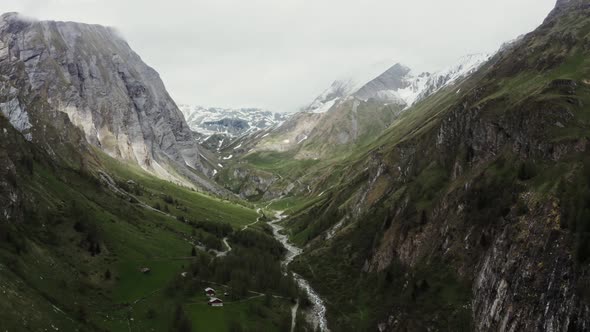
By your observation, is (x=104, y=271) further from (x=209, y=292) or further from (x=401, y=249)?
(x=401, y=249)

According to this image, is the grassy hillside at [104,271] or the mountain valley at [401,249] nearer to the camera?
the mountain valley at [401,249]

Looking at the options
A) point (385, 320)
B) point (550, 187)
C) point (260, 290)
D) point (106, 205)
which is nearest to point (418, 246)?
point (385, 320)

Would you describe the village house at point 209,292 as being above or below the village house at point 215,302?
above

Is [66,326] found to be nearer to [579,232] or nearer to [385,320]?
[385,320]

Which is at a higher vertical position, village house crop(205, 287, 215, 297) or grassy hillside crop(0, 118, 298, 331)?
grassy hillside crop(0, 118, 298, 331)

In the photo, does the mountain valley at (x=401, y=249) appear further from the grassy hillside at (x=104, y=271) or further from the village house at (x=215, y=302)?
the grassy hillside at (x=104, y=271)

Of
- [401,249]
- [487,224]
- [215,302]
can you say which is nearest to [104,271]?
[215,302]

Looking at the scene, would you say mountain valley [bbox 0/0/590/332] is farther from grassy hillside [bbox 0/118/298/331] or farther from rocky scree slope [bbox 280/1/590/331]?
grassy hillside [bbox 0/118/298/331]

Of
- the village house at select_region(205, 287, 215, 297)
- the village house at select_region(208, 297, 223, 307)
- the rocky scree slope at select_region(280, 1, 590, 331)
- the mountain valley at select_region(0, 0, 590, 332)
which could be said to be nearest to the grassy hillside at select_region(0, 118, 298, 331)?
the mountain valley at select_region(0, 0, 590, 332)

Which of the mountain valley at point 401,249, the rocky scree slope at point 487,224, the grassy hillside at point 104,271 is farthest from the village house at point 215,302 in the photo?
the rocky scree slope at point 487,224
